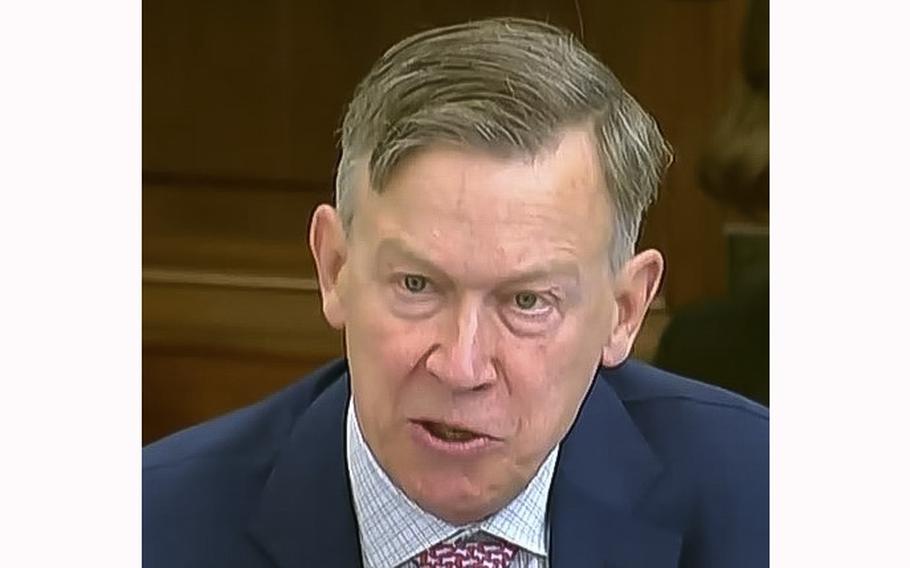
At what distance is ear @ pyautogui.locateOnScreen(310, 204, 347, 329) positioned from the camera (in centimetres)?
94

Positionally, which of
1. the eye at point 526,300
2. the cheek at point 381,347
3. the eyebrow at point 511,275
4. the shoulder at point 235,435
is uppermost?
the eyebrow at point 511,275

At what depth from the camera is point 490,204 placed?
0.90m

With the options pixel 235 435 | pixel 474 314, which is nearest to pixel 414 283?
pixel 474 314

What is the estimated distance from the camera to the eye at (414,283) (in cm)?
92

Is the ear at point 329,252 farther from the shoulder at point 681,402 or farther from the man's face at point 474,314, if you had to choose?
the shoulder at point 681,402

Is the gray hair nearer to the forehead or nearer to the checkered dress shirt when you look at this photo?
the forehead

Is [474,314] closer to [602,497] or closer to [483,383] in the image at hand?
[483,383]

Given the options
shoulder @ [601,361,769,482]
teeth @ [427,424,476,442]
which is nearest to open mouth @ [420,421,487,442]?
teeth @ [427,424,476,442]

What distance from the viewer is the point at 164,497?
95cm

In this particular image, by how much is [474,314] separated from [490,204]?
0.07 meters

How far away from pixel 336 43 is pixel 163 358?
226 millimetres
